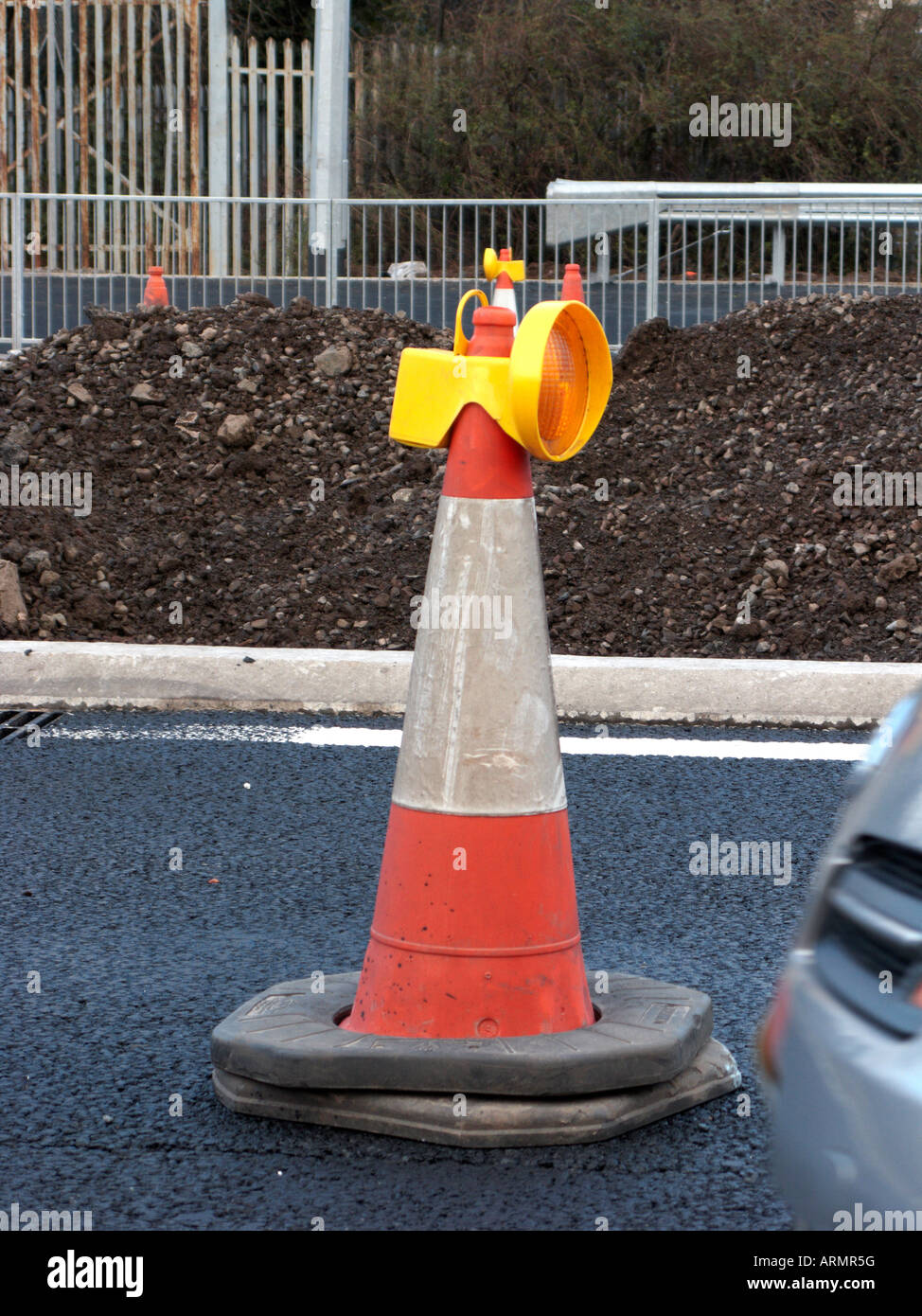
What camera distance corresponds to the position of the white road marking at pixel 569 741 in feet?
Answer: 19.9

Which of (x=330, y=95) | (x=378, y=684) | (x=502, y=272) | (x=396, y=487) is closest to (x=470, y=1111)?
(x=502, y=272)

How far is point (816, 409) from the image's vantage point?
31.4 feet

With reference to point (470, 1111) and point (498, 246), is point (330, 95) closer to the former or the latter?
point (498, 246)

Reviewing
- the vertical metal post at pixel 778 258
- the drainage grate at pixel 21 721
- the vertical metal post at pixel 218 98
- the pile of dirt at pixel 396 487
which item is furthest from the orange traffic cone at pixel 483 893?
the vertical metal post at pixel 218 98

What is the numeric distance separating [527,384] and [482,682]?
0.59m

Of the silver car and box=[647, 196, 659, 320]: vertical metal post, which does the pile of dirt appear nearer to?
box=[647, 196, 659, 320]: vertical metal post

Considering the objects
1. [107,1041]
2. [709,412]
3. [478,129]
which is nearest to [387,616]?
[709,412]

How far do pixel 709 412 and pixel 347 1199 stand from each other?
7471 millimetres

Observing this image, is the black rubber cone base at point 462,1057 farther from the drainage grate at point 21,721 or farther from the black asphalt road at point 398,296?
the black asphalt road at point 398,296

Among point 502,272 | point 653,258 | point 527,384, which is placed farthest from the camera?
point 653,258

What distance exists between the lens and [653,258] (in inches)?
464

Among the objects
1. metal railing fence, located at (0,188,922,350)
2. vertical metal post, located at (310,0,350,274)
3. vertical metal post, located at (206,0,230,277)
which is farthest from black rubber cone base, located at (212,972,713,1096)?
vertical metal post, located at (206,0,230,277)

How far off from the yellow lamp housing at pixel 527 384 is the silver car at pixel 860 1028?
4.50ft
